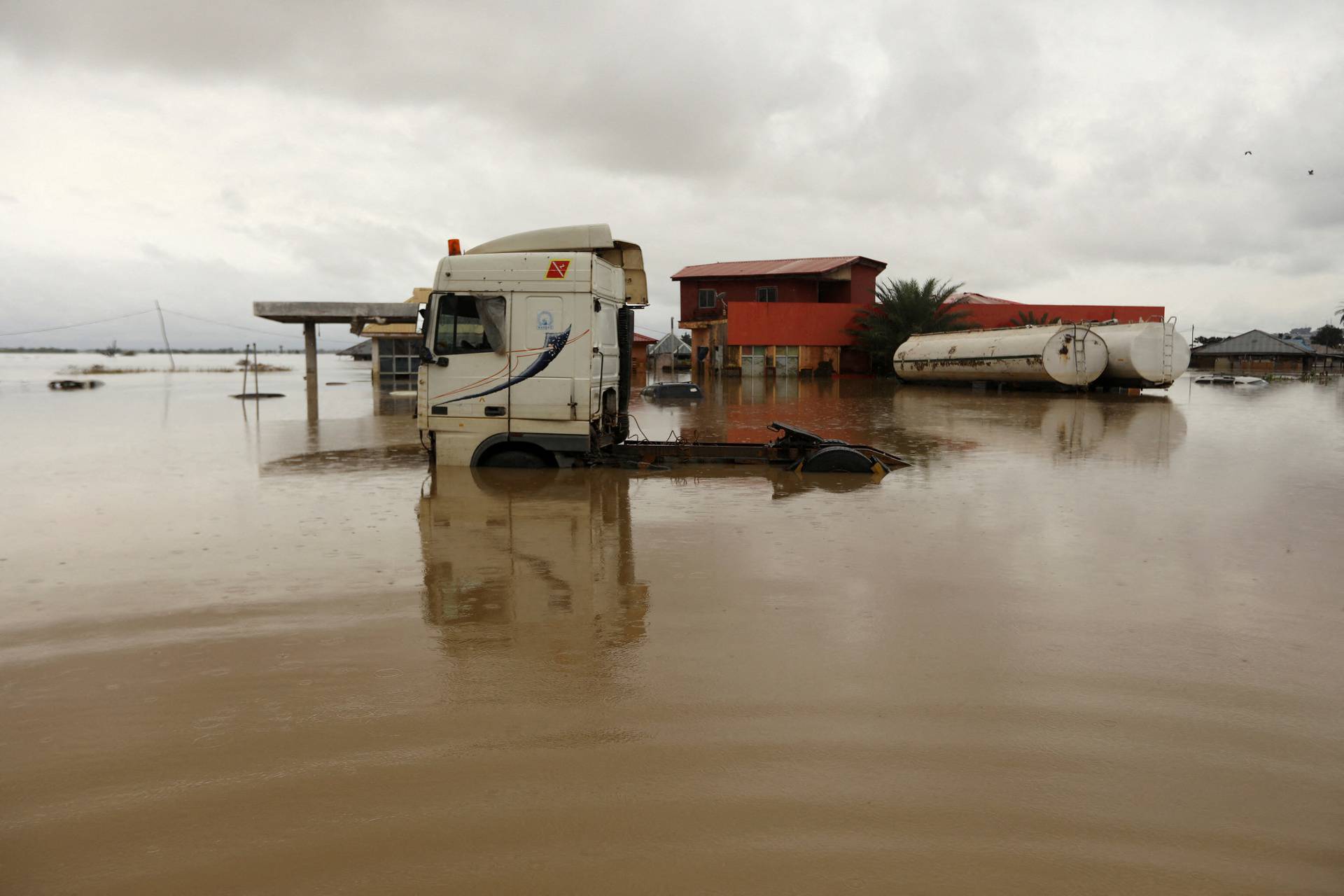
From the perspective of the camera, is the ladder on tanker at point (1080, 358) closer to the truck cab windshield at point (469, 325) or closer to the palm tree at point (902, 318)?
the palm tree at point (902, 318)

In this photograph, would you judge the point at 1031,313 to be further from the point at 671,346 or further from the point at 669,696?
the point at 669,696

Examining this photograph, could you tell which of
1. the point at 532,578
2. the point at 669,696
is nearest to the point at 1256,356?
the point at 532,578

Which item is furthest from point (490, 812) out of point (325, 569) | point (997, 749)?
point (325, 569)

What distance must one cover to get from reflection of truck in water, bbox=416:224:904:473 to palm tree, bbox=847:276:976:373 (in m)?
32.0

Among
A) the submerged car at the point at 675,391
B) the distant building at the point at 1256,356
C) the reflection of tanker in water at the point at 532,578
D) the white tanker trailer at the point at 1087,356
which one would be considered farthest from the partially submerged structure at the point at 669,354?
the reflection of tanker in water at the point at 532,578

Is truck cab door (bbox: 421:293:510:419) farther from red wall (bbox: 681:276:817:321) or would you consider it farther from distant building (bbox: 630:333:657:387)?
red wall (bbox: 681:276:817:321)

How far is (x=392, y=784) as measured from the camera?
370 centimetres

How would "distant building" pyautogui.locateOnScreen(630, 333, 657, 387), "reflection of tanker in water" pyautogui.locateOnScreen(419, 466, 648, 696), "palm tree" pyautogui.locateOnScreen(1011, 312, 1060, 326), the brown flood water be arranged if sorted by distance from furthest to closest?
"distant building" pyautogui.locateOnScreen(630, 333, 657, 387)
"palm tree" pyautogui.locateOnScreen(1011, 312, 1060, 326)
"reflection of tanker in water" pyautogui.locateOnScreen(419, 466, 648, 696)
the brown flood water

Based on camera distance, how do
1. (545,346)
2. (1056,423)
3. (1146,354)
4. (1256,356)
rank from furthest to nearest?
(1256,356)
(1146,354)
(1056,423)
(545,346)

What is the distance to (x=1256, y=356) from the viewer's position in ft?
223

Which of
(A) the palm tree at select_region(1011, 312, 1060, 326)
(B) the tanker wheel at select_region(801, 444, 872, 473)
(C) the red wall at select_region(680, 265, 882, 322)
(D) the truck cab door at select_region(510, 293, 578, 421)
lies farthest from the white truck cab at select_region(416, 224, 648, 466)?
(A) the palm tree at select_region(1011, 312, 1060, 326)

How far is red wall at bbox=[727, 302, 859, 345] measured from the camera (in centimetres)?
4403

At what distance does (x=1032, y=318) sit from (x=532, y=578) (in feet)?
140

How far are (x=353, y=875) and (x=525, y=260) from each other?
30.1 ft
